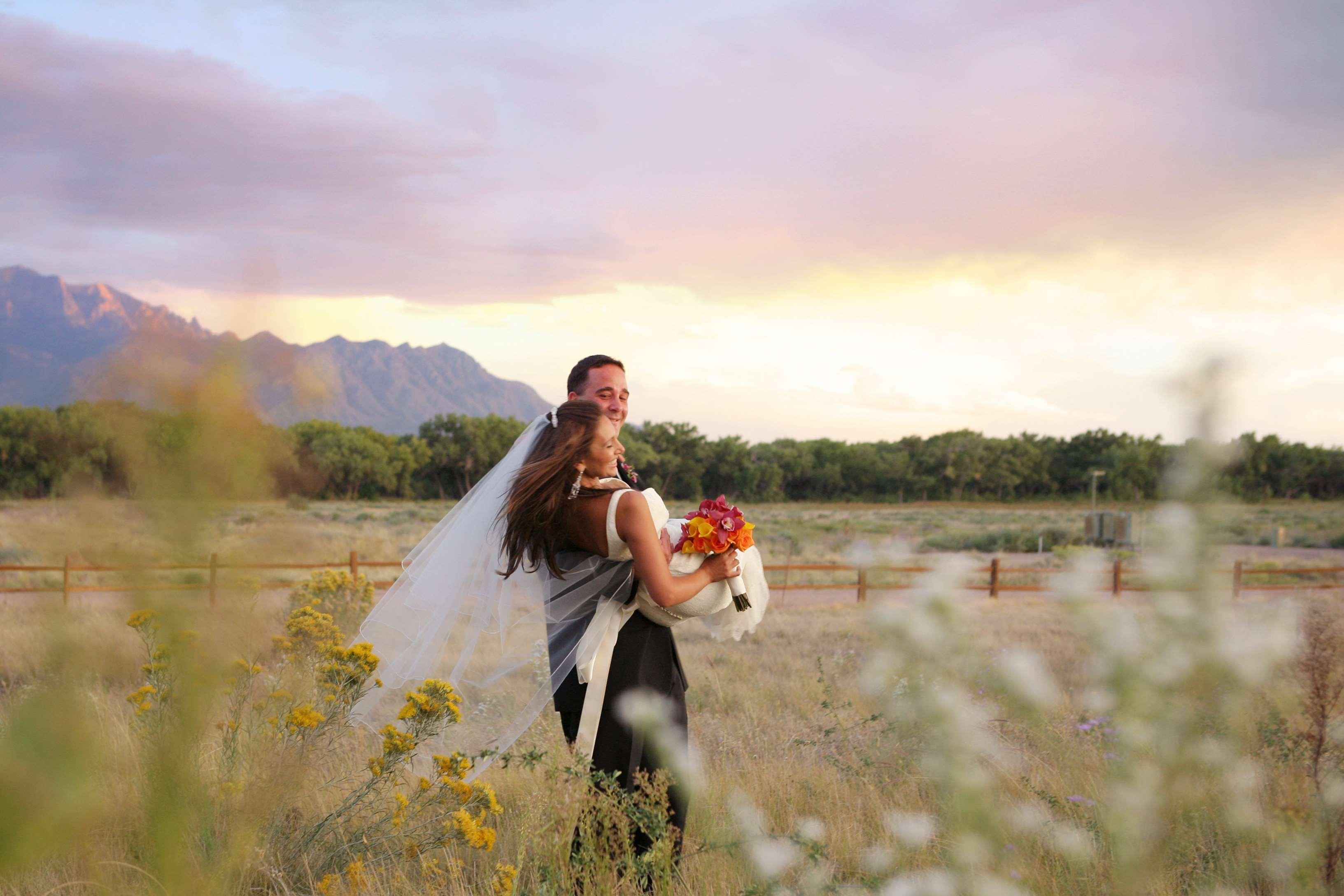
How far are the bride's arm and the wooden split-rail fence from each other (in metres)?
0.84

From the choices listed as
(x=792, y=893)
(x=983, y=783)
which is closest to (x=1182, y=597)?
(x=983, y=783)

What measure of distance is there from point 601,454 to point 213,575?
2786mm

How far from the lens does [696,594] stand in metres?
3.43

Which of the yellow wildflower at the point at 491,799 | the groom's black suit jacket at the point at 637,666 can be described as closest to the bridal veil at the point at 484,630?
the groom's black suit jacket at the point at 637,666

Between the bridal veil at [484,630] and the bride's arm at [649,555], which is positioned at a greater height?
the bride's arm at [649,555]

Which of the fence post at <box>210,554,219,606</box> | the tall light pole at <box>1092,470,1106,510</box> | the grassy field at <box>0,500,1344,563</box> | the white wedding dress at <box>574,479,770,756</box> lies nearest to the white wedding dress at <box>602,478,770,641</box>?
the white wedding dress at <box>574,479,770,756</box>

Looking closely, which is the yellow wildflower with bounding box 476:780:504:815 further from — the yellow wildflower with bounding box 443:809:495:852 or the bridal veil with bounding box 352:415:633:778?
the bridal veil with bounding box 352:415:633:778

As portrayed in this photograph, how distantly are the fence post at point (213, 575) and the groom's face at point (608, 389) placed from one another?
11.9 ft

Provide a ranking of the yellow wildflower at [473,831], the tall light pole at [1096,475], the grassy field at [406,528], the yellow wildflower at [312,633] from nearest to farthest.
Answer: the grassy field at [406,528], the tall light pole at [1096,475], the yellow wildflower at [473,831], the yellow wildflower at [312,633]

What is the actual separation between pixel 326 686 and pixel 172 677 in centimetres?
246

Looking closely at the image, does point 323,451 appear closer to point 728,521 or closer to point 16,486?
point 16,486

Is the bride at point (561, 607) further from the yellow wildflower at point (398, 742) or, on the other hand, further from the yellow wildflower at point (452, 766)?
the yellow wildflower at point (398, 742)

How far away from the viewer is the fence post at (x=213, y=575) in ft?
2.38

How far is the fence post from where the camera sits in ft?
2.38
